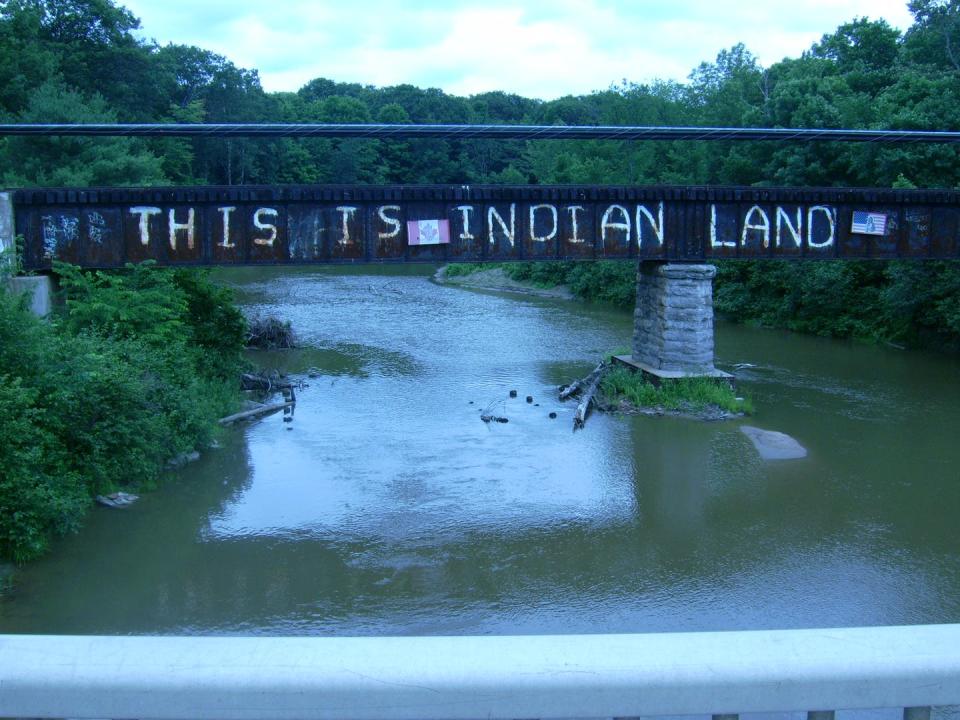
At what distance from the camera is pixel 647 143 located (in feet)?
188

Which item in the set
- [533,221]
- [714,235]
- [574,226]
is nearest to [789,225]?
[714,235]

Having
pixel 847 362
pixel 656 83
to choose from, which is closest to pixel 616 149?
pixel 656 83

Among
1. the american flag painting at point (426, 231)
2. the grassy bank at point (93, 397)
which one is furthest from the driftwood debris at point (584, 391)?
the grassy bank at point (93, 397)

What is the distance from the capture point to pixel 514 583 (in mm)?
11742

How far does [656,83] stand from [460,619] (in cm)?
6409

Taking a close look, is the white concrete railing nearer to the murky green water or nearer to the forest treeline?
the murky green water

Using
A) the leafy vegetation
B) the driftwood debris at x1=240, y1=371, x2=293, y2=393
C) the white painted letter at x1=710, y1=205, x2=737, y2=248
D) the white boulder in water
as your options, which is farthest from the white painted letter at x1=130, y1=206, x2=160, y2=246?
the white boulder in water

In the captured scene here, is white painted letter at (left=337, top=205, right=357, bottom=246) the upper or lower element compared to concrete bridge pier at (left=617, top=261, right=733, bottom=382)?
upper

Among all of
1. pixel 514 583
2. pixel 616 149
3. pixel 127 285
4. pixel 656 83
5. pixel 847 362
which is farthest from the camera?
pixel 656 83

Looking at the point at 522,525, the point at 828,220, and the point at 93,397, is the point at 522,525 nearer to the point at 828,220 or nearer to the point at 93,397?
the point at 93,397

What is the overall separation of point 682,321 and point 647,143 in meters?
37.9

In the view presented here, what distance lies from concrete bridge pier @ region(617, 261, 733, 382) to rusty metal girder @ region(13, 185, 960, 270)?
19.7 inches

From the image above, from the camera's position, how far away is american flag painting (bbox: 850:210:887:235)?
22234mm

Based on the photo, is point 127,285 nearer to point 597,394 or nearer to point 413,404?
point 413,404
